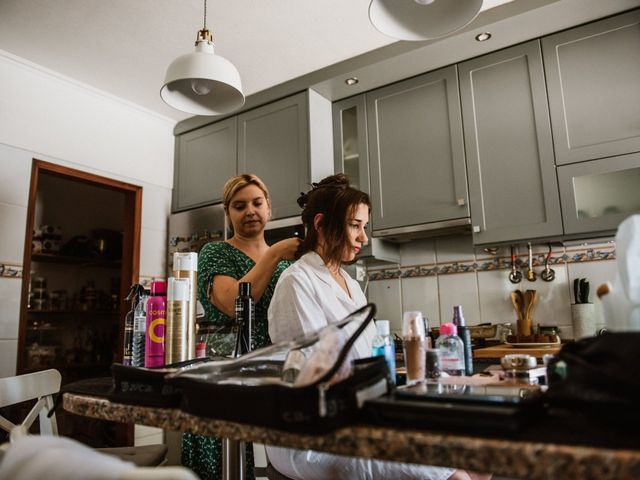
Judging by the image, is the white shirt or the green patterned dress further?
the green patterned dress

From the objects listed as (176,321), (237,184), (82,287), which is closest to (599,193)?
(237,184)

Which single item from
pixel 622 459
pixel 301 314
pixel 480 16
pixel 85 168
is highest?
pixel 480 16

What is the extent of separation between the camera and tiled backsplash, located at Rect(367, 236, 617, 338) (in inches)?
105

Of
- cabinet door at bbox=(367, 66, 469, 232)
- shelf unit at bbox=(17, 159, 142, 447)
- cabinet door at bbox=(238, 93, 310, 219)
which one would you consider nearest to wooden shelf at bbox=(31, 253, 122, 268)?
shelf unit at bbox=(17, 159, 142, 447)

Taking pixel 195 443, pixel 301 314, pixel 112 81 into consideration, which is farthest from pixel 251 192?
pixel 112 81

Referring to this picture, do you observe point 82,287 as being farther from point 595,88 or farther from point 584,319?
point 595,88

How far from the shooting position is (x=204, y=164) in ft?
12.1

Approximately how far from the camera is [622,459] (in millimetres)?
452

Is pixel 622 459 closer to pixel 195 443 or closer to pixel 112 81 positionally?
pixel 195 443

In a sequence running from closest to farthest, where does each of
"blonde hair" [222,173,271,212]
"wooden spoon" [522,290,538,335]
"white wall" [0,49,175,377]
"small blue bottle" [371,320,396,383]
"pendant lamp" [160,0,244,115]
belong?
1. "small blue bottle" [371,320,396,383]
2. "pendant lamp" [160,0,244,115]
3. "blonde hair" [222,173,271,212]
4. "wooden spoon" [522,290,538,335]
5. "white wall" [0,49,175,377]

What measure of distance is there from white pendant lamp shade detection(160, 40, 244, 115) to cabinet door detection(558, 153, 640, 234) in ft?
5.38

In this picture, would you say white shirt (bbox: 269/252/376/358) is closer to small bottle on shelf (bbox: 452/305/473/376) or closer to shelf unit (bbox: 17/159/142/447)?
small bottle on shelf (bbox: 452/305/473/376)

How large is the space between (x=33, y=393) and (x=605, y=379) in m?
2.01

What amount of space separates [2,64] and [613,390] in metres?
3.41
